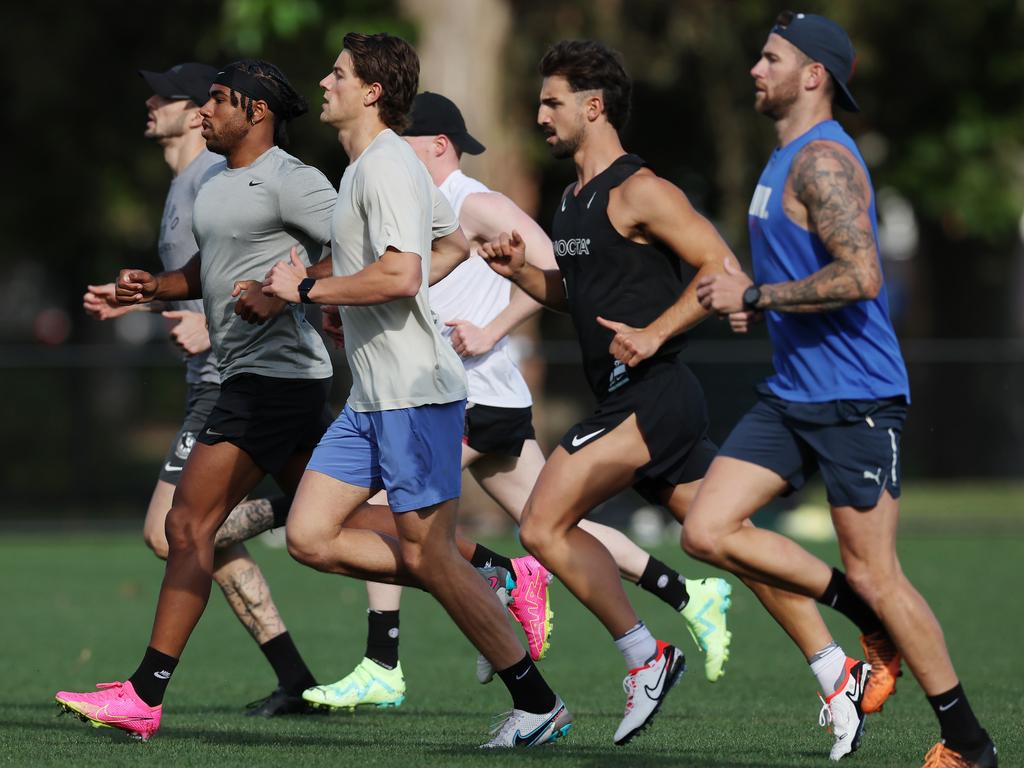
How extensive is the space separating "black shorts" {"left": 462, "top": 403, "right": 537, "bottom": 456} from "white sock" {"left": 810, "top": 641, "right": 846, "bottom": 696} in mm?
2130

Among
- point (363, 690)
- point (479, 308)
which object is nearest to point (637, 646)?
point (363, 690)

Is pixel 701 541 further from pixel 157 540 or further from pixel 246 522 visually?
pixel 157 540

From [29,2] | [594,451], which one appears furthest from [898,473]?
[29,2]

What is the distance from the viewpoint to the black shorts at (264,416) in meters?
6.81

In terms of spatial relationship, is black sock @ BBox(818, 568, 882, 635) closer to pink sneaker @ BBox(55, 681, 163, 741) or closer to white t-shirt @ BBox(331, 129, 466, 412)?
white t-shirt @ BBox(331, 129, 466, 412)

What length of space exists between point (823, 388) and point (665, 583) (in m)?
2.05

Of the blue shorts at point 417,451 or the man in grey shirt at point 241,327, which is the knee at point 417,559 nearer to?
the blue shorts at point 417,451

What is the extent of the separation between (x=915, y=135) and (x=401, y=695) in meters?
15.4

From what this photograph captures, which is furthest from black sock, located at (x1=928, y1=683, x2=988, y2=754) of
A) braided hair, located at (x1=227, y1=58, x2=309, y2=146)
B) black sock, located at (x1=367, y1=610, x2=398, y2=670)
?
braided hair, located at (x1=227, y1=58, x2=309, y2=146)

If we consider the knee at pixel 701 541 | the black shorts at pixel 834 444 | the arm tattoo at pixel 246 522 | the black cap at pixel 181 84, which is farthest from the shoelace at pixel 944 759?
the black cap at pixel 181 84

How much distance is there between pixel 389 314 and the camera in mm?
6305

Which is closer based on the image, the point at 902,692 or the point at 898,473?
the point at 898,473

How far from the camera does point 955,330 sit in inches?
1014

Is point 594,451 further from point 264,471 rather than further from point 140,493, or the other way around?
point 140,493
